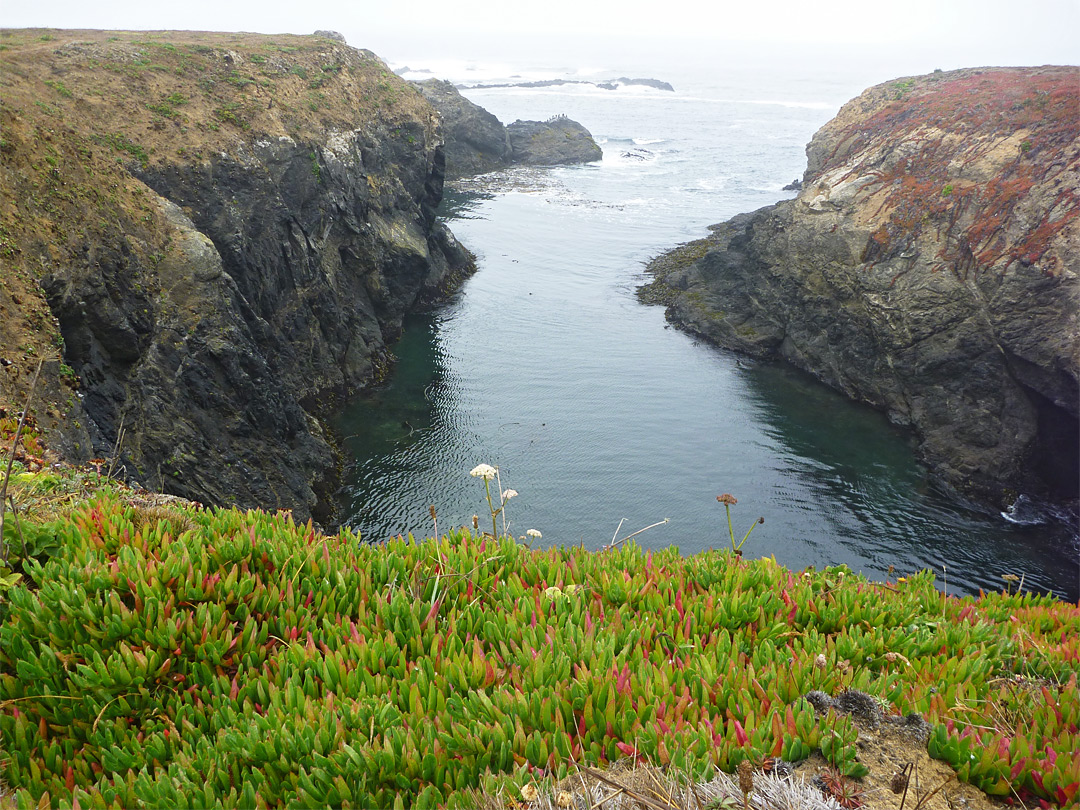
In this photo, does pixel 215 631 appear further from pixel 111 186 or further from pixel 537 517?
pixel 111 186

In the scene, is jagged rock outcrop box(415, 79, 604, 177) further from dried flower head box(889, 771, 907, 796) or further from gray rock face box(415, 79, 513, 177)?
dried flower head box(889, 771, 907, 796)

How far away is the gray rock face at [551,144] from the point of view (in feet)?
289

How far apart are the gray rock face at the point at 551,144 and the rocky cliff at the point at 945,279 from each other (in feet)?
162

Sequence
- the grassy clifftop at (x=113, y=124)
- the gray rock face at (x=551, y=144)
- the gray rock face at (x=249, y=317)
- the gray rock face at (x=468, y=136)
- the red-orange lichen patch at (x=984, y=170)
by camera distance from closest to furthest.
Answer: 1. the grassy clifftop at (x=113, y=124)
2. the gray rock face at (x=249, y=317)
3. the red-orange lichen patch at (x=984, y=170)
4. the gray rock face at (x=468, y=136)
5. the gray rock face at (x=551, y=144)

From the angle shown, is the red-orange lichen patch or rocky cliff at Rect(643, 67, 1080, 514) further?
the red-orange lichen patch

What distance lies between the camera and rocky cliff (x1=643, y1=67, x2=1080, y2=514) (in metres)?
27.5

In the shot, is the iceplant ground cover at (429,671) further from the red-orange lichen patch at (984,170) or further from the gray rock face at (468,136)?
the gray rock face at (468,136)

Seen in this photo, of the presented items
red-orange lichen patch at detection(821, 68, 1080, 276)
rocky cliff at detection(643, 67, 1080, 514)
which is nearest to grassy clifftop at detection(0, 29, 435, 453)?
rocky cliff at detection(643, 67, 1080, 514)

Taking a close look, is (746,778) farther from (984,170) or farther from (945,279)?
(984,170)

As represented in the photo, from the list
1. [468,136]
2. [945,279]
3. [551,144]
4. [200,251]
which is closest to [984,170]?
[945,279]

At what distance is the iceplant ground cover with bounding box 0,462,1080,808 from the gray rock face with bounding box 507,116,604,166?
87.1 m

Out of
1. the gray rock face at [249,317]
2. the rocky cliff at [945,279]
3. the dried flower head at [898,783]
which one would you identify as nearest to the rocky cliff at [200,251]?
the gray rock face at [249,317]

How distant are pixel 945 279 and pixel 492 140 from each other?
64702 mm

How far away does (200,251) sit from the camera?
73.1ft
